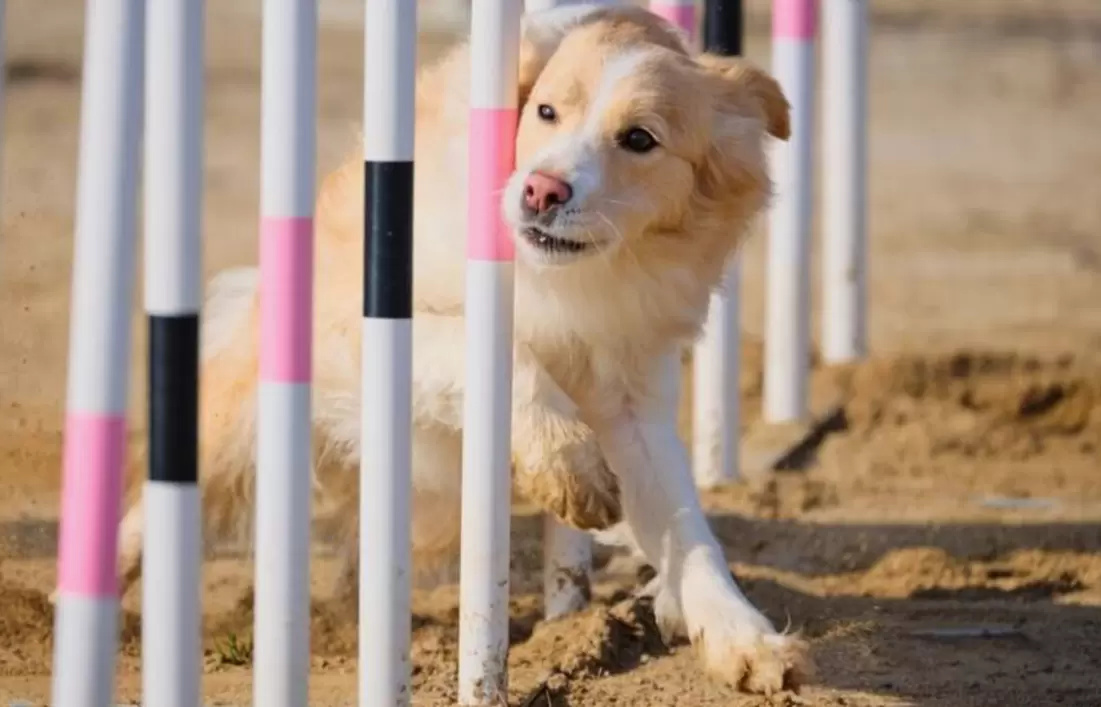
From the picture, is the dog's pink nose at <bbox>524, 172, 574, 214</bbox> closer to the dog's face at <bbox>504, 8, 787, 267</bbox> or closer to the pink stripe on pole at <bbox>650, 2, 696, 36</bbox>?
the dog's face at <bbox>504, 8, 787, 267</bbox>

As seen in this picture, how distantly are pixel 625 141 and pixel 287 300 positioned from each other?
110cm

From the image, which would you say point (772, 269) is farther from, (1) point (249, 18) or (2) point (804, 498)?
(1) point (249, 18)

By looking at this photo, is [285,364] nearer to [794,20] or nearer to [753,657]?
[753,657]

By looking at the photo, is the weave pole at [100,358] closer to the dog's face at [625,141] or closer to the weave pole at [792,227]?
the dog's face at [625,141]

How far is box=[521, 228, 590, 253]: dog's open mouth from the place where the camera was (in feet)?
14.7

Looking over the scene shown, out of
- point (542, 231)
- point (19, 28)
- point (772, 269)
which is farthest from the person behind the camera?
point (19, 28)

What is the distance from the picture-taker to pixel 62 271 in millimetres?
9688

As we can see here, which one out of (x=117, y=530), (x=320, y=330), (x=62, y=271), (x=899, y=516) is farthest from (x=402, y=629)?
(x=62, y=271)

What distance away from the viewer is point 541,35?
4.86m

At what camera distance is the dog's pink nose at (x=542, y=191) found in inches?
173

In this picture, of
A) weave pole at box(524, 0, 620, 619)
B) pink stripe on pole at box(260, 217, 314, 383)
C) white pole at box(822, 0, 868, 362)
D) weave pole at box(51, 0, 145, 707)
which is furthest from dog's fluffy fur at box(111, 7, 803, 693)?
white pole at box(822, 0, 868, 362)

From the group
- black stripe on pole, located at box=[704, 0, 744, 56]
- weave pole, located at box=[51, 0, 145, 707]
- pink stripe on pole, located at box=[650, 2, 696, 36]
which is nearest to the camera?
weave pole, located at box=[51, 0, 145, 707]

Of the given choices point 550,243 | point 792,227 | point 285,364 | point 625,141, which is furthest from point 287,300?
point 792,227

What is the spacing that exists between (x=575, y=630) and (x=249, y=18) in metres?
11.8
